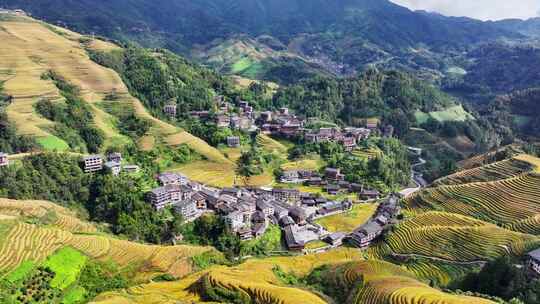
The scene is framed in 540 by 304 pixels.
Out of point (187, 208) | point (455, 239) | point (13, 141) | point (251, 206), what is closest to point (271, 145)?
point (251, 206)

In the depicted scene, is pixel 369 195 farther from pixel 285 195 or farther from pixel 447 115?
pixel 447 115

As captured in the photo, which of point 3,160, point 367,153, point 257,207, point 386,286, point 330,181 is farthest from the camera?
point 367,153

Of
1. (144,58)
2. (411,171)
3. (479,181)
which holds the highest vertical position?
(144,58)

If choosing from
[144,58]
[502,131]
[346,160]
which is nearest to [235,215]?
[346,160]

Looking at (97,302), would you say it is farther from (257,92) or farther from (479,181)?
(257,92)

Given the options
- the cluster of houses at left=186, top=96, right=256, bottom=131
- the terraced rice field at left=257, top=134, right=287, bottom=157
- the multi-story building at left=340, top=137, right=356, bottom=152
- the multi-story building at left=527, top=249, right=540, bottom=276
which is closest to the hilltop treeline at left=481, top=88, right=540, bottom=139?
the multi-story building at left=340, top=137, right=356, bottom=152

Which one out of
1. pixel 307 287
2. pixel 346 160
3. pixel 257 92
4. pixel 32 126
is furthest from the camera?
pixel 257 92

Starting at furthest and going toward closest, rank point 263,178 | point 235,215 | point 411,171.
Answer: point 411,171 < point 263,178 < point 235,215
